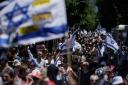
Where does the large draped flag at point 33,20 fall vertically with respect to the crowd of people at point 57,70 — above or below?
above

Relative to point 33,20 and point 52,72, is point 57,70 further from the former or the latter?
point 33,20

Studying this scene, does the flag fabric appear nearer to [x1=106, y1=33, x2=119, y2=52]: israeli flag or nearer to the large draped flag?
the large draped flag

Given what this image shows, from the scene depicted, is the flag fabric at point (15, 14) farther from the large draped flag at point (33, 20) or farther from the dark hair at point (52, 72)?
the dark hair at point (52, 72)

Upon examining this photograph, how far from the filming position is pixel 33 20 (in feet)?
34.9

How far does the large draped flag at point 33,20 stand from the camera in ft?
34.7

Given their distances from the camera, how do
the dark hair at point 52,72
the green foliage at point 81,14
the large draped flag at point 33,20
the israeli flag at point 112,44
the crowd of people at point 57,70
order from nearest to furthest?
the large draped flag at point 33,20 → the crowd of people at point 57,70 → the dark hair at point 52,72 → the israeli flag at point 112,44 → the green foliage at point 81,14

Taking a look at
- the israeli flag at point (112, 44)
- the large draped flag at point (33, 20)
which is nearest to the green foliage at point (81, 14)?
the israeli flag at point (112, 44)

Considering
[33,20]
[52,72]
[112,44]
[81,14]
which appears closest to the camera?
[33,20]

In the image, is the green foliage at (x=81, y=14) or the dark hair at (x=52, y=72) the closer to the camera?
the dark hair at (x=52, y=72)

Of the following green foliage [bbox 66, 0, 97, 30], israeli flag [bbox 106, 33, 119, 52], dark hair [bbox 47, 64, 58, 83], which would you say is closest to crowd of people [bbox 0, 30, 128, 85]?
dark hair [bbox 47, 64, 58, 83]

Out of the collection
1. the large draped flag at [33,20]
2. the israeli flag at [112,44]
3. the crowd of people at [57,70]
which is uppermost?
the large draped flag at [33,20]

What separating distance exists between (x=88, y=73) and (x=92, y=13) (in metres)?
75.7

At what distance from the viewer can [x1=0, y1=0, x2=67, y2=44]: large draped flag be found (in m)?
→ 10.6

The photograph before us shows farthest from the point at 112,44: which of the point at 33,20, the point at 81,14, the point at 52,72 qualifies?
the point at 81,14
